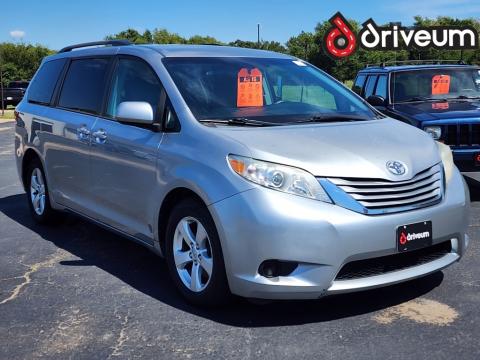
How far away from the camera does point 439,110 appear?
298 inches

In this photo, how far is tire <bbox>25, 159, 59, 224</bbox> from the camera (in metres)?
6.25

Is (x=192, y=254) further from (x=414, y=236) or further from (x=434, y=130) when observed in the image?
(x=434, y=130)

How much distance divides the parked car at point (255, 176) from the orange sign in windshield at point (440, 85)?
3.75 meters

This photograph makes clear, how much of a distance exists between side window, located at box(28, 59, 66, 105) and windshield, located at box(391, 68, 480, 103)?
4577mm

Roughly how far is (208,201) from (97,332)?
105 centimetres

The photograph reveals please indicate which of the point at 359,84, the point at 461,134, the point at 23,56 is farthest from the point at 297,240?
the point at 23,56

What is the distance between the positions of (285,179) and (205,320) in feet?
3.48

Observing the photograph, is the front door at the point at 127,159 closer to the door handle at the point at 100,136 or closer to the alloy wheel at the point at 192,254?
the door handle at the point at 100,136

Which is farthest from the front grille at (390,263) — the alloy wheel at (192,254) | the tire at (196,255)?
the alloy wheel at (192,254)

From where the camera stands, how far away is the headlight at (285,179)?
137 inches

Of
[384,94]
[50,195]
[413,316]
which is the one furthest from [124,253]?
[384,94]

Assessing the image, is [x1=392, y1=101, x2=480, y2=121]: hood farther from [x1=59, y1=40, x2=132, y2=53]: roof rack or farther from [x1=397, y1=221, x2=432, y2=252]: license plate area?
[x1=397, y1=221, x2=432, y2=252]: license plate area

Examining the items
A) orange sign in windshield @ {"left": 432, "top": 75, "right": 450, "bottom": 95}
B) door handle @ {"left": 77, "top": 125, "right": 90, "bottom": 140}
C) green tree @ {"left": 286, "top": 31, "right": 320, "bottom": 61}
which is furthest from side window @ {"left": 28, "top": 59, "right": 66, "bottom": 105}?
green tree @ {"left": 286, "top": 31, "right": 320, "bottom": 61}

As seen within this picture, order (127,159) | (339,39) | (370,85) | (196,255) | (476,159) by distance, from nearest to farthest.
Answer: (196,255), (127,159), (476,159), (370,85), (339,39)
